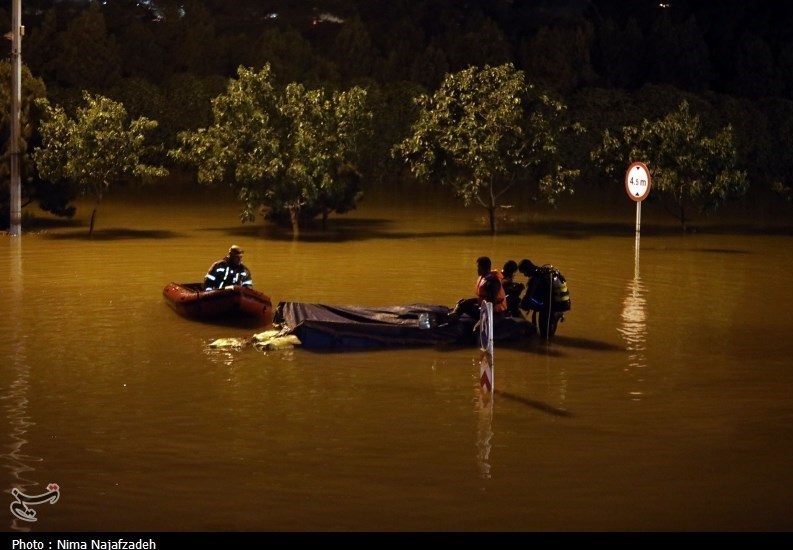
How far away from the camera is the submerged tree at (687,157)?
146ft

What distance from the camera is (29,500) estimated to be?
448 inches

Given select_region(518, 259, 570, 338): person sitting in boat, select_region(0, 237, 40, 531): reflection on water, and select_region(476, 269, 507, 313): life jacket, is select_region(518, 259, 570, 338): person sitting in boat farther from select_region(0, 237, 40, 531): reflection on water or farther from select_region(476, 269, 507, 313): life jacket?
select_region(0, 237, 40, 531): reflection on water

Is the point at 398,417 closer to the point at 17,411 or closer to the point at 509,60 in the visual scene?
the point at 17,411

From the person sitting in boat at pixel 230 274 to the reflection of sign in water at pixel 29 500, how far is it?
12064 mm

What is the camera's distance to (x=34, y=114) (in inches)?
1780

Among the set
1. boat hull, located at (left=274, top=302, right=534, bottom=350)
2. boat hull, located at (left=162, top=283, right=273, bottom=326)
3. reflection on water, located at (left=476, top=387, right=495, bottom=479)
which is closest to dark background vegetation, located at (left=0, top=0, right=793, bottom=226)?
boat hull, located at (left=162, top=283, right=273, bottom=326)

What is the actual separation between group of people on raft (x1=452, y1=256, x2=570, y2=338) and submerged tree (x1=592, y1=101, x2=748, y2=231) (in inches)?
961

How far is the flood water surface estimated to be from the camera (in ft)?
37.3

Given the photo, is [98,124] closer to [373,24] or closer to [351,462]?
[351,462]

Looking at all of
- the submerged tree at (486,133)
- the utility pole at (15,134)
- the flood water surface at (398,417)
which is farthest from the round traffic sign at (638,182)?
the utility pole at (15,134)

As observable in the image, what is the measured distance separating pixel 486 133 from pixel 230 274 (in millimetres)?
21989

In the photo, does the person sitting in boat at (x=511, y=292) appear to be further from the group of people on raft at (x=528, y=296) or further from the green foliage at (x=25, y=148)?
the green foliage at (x=25, y=148)

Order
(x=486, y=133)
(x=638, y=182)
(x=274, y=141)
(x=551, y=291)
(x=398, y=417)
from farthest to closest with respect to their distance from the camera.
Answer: (x=486, y=133) → (x=274, y=141) → (x=638, y=182) → (x=551, y=291) → (x=398, y=417)

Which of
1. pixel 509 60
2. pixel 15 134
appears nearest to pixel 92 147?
pixel 15 134
